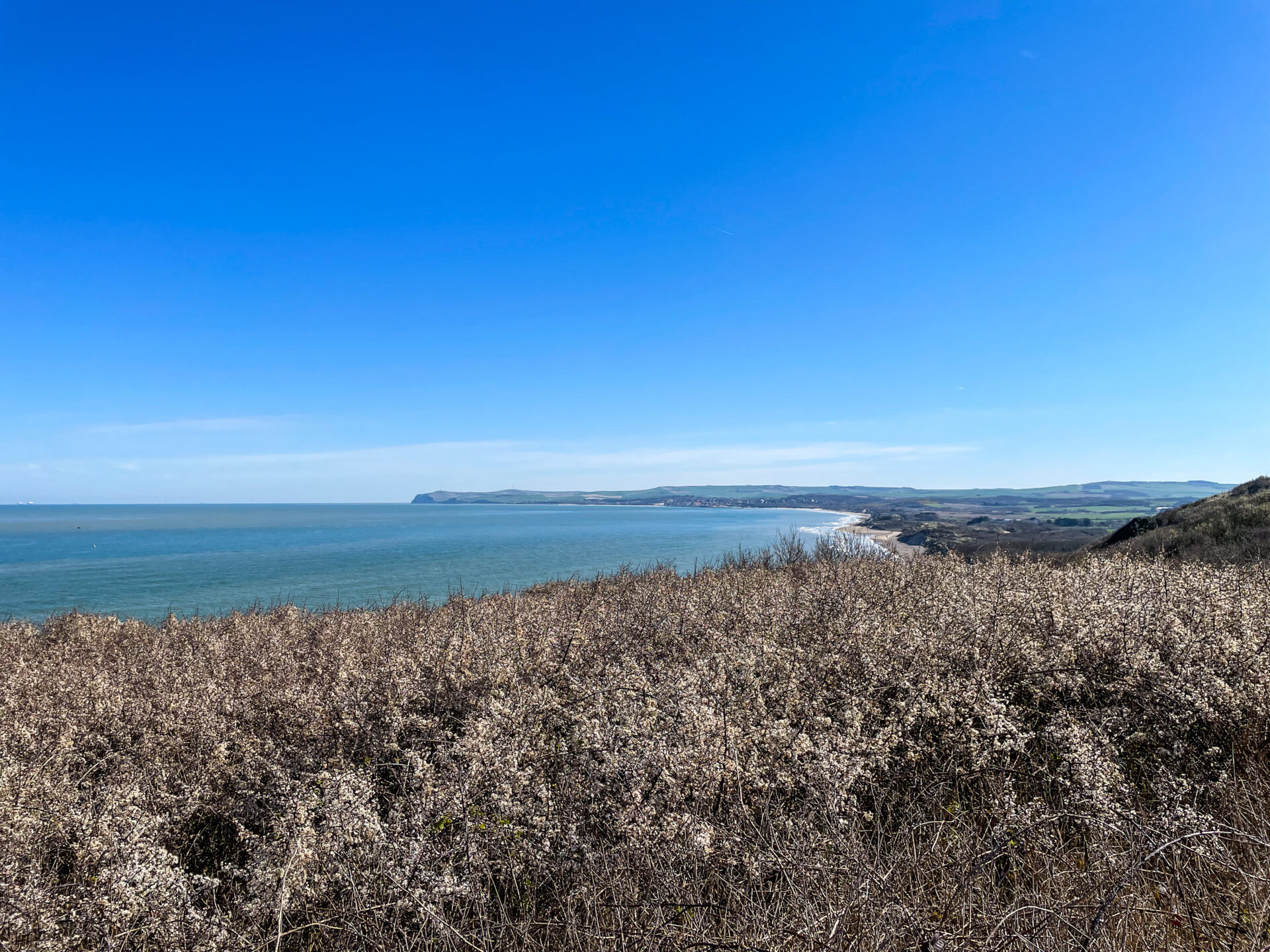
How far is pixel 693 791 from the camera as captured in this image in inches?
150

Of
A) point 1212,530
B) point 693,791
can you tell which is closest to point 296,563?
point 693,791

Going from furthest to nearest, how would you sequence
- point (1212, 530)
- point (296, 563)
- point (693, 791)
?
point (296, 563)
point (1212, 530)
point (693, 791)

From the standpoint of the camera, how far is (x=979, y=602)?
24.6 ft

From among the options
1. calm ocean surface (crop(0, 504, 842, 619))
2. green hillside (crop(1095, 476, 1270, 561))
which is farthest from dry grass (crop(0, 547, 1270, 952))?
calm ocean surface (crop(0, 504, 842, 619))

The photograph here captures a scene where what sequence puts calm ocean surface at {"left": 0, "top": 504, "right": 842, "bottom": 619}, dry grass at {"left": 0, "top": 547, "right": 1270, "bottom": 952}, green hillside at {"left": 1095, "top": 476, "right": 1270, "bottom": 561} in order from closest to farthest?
dry grass at {"left": 0, "top": 547, "right": 1270, "bottom": 952} < green hillside at {"left": 1095, "top": 476, "right": 1270, "bottom": 561} < calm ocean surface at {"left": 0, "top": 504, "right": 842, "bottom": 619}

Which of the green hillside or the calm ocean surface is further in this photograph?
the calm ocean surface

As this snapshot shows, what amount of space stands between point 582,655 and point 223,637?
8.69m

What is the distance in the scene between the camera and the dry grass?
3.12 meters

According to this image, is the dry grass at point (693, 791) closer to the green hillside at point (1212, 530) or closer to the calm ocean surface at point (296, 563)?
the green hillside at point (1212, 530)

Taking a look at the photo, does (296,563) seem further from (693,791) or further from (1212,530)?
(1212,530)

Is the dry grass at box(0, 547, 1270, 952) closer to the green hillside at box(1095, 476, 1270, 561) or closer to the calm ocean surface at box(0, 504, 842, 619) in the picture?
the green hillside at box(1095, 476, 1270, 561)

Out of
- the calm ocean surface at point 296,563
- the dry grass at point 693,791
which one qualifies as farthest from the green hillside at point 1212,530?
the calm ocean surface at point 296,563

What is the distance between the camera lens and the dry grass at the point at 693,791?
312 centimetres

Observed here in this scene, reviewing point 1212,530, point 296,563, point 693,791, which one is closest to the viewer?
point 693,791
